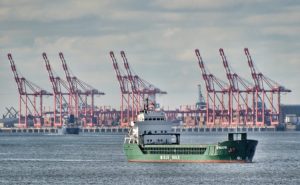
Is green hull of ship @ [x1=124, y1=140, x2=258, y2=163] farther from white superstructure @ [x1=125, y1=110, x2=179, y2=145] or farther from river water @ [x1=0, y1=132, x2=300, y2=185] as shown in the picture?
river water @ [x1=0, y1=132, x2=300, y2=185]

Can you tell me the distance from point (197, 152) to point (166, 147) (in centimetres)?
386

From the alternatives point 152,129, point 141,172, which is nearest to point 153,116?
point 152,129

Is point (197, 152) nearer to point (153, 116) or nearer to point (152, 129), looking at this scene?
point (152, 129)

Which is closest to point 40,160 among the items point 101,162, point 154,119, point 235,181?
point 101,162

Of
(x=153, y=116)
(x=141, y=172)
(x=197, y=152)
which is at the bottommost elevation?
(x=141, y=172)

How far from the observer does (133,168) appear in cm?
14062

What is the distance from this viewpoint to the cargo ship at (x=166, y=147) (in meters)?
145

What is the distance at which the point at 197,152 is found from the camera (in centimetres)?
14712

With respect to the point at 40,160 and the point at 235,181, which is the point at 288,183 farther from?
the point at 40,160

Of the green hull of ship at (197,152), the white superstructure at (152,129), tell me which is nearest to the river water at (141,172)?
the green hull of ship at (197,152)

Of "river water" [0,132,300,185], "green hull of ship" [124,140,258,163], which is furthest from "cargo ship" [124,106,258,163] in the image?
"river water" [0,132,300,185]

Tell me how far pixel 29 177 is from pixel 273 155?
61975 mm

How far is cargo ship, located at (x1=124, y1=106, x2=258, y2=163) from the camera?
476ft

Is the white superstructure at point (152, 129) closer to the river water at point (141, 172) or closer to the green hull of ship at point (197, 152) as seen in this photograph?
the green hull of ship at point (197, 152)
